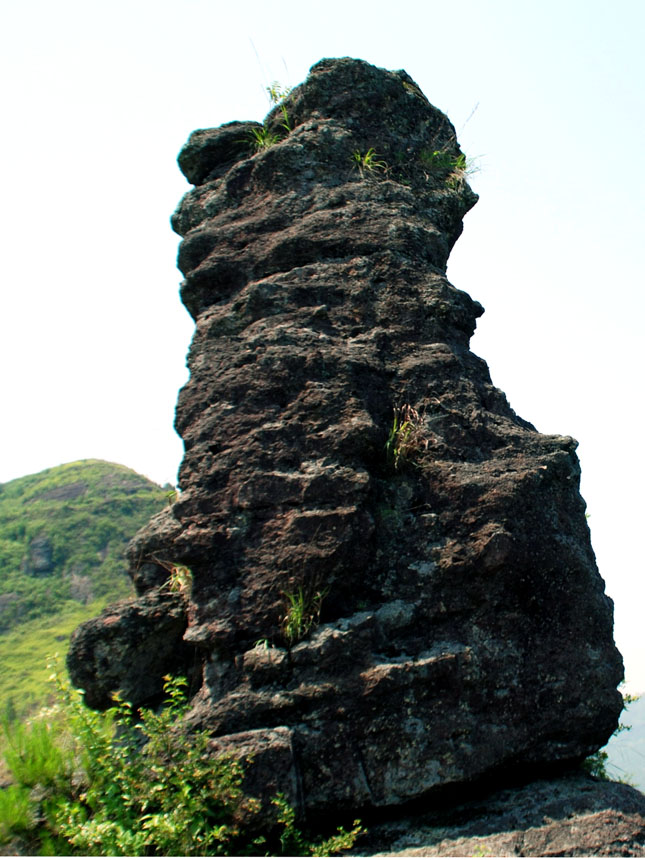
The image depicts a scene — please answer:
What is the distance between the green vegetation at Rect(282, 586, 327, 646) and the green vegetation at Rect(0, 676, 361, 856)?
79cm

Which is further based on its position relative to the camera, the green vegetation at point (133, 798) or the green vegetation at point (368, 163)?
the green vegetation at point (368, 163)

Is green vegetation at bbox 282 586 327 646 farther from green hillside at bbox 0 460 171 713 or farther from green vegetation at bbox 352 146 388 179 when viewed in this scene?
green hillside at bbox 0 460 171 713

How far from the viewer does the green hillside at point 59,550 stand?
56.8m

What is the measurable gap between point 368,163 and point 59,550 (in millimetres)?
70868

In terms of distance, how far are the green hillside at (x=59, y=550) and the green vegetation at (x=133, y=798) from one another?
145ft

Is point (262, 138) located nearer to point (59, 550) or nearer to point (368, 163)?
point (368, 163)

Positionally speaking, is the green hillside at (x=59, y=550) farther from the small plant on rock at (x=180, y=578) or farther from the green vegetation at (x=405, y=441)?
the green vegetation at (x=405, y=441)

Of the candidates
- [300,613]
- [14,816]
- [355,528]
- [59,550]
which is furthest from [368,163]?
[59,550]

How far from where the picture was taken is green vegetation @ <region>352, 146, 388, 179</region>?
22.2 feet

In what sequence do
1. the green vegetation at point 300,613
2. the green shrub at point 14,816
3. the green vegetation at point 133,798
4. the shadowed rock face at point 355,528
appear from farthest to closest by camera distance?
1. the green vegetation at point 300,613
2. the green shrub at point 14,816
3. the shadowed rock face at point 355,528
4. the green vegetation at point 133,798

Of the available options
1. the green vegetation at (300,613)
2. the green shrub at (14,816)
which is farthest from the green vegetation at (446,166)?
the green shrub at (14,816)

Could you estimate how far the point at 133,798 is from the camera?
4.16 meters

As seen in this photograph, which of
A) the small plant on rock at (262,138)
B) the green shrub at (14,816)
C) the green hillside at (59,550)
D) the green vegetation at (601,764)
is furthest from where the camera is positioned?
the green hillside at (59,550)

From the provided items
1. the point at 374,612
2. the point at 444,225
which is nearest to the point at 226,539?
the point at 374,612
